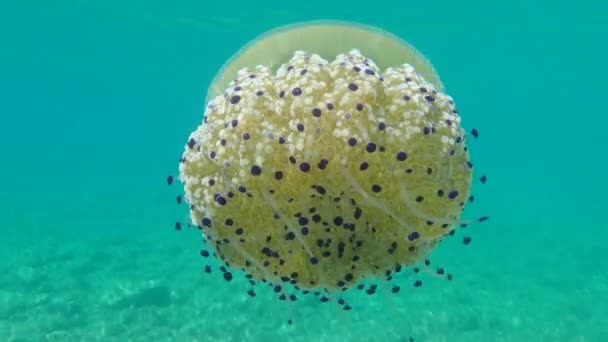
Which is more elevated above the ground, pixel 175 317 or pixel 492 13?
pixel 492 13

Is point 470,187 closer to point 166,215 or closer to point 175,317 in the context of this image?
point 175,317

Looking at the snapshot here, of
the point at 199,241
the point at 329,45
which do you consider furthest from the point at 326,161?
the point at 199,241

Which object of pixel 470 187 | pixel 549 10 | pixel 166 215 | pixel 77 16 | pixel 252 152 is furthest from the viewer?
pixel 77 16

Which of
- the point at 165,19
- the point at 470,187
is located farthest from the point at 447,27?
the point at 470,187

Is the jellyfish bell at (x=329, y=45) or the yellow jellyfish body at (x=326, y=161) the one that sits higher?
the jellyfish bell at (x=329, y=45)

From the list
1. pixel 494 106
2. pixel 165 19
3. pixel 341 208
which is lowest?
pixel 341 208

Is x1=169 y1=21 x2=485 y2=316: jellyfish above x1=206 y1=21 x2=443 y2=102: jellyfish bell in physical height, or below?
below

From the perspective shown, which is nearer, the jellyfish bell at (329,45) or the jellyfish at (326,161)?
the jellyfish at (326,161)

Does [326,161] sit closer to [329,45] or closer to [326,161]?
[326,161]
